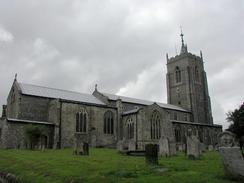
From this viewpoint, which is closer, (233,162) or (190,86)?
(233,162)

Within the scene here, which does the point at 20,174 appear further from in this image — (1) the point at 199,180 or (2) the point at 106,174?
(1) the point at 199,180

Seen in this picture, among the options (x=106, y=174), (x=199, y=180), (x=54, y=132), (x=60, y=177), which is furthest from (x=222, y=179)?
(x=54, y=132)

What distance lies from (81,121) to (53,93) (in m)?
7.05

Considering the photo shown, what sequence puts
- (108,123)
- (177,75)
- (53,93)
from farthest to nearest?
(177,75) < (108,123) < (53,93)

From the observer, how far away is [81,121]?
129 ft

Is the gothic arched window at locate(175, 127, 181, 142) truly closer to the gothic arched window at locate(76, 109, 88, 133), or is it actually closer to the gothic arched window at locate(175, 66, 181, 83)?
the gothic arched window at locate(76, 109, 88, 133)

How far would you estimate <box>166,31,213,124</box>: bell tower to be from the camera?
6341 centimetres

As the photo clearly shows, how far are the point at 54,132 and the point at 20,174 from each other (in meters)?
25.1

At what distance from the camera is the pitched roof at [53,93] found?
39.6 m

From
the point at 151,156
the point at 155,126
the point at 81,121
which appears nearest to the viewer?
the point at 151,156

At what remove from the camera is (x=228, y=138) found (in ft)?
46.7

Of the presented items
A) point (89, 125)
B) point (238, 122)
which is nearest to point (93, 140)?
point (89, 125)

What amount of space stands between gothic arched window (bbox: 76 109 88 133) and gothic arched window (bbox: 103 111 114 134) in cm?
355

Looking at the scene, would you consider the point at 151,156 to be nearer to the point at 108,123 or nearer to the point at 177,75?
the point at 108,123
